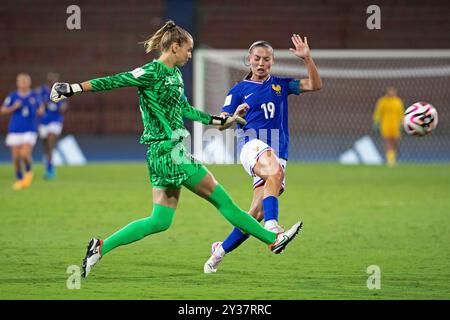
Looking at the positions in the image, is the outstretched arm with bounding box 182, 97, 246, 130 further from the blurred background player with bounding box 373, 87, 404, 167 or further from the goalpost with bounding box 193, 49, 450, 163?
the blurred background player with bounding box 373, 87, 404, 167

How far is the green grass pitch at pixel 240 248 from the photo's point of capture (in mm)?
7562

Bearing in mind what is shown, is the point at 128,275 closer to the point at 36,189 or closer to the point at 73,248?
the point at 73,248

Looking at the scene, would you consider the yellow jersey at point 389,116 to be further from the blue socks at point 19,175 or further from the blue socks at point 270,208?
the blue socks at point 270,208

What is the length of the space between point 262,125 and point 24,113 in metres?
10.3

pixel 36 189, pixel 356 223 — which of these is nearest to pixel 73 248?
pixel 356 223

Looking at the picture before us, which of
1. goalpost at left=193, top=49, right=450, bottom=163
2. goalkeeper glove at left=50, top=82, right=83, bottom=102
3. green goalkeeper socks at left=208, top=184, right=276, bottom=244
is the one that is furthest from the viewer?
goalpost at left=193, top=49, right=450, bottom=163

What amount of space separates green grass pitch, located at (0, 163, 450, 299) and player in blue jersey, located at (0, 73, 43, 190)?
540 mm

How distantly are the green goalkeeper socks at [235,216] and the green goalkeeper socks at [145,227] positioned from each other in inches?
15.9

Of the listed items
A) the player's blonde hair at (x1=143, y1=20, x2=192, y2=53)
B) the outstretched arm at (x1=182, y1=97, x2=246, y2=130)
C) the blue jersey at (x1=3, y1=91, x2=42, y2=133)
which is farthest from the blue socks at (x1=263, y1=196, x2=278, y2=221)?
the blue jersey at (x1=3, y1=91, x2=42, y2=133)

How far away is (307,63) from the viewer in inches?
331

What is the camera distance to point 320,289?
24.7 ft

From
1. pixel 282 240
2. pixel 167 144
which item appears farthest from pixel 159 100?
pixel 282 240

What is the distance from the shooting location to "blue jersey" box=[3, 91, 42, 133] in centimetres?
1783

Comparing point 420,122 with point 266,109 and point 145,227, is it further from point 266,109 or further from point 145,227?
point 145,227
